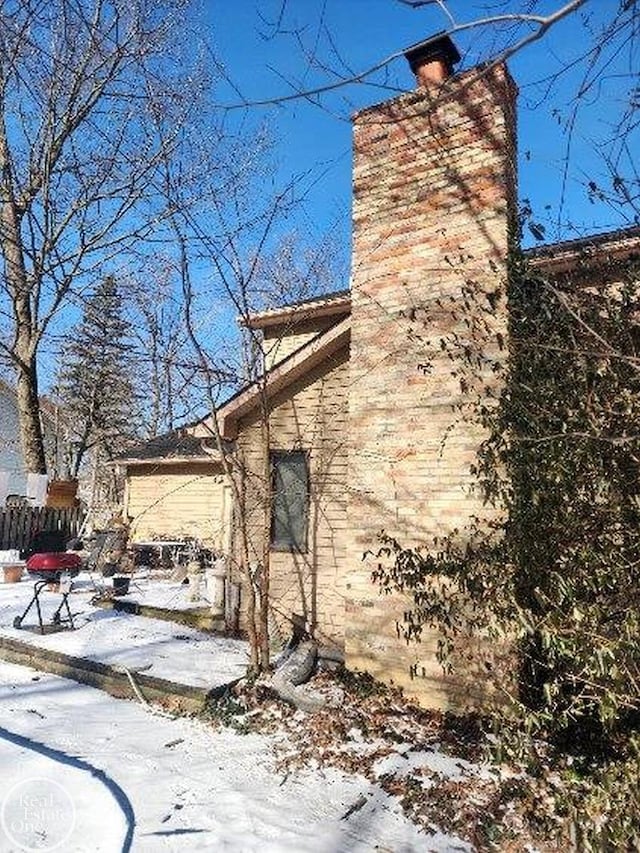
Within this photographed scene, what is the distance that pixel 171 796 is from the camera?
4340mm

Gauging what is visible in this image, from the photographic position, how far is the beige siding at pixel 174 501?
64.3 ft

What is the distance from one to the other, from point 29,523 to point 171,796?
16945 millimetres

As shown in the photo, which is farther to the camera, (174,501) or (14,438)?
(14,438)

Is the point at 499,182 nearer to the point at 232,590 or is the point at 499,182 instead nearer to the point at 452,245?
the point at 452,245

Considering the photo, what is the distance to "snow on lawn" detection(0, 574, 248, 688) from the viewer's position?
6.66 meters

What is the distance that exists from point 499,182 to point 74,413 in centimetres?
3026

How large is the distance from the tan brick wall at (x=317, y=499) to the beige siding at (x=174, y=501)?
1059 centimetres

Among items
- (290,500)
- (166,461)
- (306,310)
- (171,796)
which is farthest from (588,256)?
(166,461)

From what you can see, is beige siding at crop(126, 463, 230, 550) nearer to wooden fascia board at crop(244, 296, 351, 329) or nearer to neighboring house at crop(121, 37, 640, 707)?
wooden fascia board at crop(244, 296, 351, 329)

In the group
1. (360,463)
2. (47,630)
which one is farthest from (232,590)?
(360,463)

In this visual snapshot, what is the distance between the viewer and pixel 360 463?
6910mm

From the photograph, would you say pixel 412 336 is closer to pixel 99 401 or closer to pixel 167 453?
pixel 167 453

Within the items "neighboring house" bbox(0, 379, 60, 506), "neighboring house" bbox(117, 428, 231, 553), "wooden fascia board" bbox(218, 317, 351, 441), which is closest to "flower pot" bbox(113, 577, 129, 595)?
"wooden fascia board" bbox(218, 317, 351, 441)

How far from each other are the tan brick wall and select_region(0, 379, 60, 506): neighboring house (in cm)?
2751
